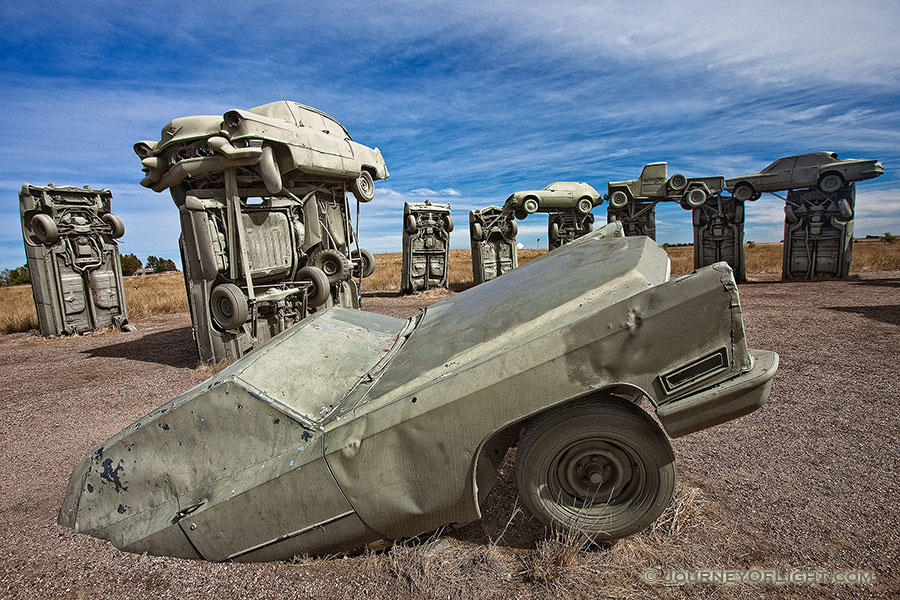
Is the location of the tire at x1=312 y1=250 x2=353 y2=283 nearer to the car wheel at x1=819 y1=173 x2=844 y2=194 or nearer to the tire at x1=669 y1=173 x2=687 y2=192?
the tire at x1=669 y1=173 x2=687 y2=192

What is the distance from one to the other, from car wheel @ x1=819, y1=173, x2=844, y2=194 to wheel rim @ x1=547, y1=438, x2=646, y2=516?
1616 cm

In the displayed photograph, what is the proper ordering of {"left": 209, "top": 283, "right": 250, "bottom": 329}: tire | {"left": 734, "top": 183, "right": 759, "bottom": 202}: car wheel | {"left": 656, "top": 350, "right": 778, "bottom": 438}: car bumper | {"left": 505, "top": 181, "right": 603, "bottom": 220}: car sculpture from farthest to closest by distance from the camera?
1. {"left": 505, "top": 181, "right": 603, "bottom": 220}: car sculpture
2. {"left": 734, "top": 183, "right": 759, "bottom": 202}: car wheel
3. {"left": 209, "top": 283, "right": 250, "bottom": 329}: tire
4. {"left": 656, "top": 350, "right": 778, "bottom": 438}: car bumper

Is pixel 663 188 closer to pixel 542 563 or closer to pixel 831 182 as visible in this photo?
pixel 831 182

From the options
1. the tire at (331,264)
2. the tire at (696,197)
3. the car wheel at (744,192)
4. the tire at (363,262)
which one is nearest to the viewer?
the tire at (331,264)

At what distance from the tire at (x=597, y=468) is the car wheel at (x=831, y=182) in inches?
635

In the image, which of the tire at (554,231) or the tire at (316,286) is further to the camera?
the tire at (554,231)

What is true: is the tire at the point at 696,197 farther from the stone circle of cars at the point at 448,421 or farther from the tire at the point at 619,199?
the stone circle of cars at the point at 448,421

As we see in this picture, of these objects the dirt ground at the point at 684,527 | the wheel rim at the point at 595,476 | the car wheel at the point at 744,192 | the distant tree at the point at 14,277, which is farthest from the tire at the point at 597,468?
the distant tree at the point at 14,277

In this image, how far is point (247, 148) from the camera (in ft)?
23.3

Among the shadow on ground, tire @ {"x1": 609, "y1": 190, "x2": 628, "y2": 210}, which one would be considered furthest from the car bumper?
tire @ {"x1": 609, "y1": 190, "x2": 628, "y2": 210}

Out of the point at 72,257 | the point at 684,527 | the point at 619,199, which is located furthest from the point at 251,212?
the point at 619,199

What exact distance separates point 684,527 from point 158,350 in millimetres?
9759

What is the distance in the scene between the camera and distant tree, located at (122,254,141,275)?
41188 millimetres

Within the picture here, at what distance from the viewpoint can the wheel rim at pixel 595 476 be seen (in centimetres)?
229
